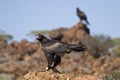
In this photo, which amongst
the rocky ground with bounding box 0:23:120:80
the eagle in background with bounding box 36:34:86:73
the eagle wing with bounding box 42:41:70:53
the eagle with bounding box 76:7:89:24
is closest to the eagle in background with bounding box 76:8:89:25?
the eagle with bounding box 76:7:89:24

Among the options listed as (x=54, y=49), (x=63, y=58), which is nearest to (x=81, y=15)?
(x=63, y=58)

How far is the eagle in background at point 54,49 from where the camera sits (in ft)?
47.9

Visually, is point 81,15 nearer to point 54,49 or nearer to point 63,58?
point 63,58

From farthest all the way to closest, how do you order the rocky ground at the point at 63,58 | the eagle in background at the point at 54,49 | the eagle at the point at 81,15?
the eagle at the point at 81,15 < the rocky ground at the point at 63,58 < the eagle in background at the point at 54,49

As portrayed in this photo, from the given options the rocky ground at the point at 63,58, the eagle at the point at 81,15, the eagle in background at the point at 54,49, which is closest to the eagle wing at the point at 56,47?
the eagle in background at the point at 54,49

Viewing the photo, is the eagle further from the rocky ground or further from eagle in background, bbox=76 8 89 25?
the rocky ground

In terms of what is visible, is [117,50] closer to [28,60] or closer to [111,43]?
[111,43]

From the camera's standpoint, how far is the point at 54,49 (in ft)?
48.3

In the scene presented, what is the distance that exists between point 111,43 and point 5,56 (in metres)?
15.6

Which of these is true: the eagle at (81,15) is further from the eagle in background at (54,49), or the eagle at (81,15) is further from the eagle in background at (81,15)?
the eagle in background at (54,49)

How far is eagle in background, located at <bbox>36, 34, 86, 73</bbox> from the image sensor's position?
47.9 feet

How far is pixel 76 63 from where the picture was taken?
1837 inches

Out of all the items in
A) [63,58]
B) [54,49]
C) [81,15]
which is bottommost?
[54,49]

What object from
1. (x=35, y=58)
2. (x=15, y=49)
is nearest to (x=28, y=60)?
(x=35, y=58)
